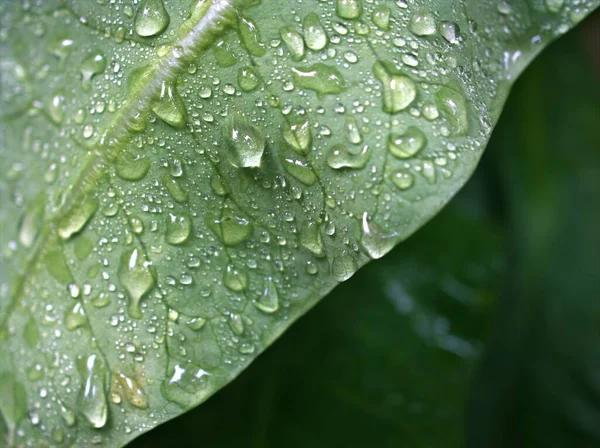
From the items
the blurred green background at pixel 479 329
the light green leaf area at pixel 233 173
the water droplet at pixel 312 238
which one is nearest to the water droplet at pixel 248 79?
the light green leaf area at pixel 233 173

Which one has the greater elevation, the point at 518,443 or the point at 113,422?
the point at 113,422

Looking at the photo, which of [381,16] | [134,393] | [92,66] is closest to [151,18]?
[92,66]

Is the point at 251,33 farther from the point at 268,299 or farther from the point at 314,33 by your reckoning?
the point at 268,299

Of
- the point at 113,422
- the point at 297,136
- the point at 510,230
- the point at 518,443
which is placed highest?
the point at 297,136

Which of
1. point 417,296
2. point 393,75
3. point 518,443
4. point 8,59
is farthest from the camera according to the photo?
point 518,443

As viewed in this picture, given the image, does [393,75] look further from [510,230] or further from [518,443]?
[518,443]

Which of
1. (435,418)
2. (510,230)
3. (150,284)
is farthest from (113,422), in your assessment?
(510,230)

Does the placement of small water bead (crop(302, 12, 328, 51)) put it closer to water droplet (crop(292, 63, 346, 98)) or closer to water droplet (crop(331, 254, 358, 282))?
water droplet (crop(292, 63, 346, 98))
